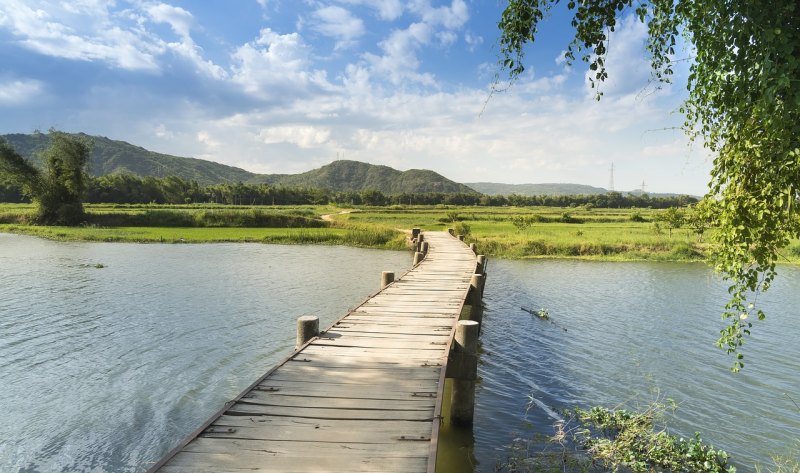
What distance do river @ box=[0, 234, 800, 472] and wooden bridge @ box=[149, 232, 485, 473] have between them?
78.3 inches

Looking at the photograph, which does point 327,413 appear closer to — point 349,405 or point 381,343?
point 349,405

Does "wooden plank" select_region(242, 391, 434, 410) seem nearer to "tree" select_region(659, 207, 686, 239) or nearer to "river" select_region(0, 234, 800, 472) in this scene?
"river" select_region(0, 234, 800, 472)

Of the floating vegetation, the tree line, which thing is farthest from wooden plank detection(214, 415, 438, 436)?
the tree line

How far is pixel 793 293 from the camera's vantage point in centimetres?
2341

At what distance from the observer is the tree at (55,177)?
57062 mm

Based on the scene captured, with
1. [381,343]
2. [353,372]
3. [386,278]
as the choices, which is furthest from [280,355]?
[353,372]

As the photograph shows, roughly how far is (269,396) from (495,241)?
116 ft

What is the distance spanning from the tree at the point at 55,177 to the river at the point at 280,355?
3529cm

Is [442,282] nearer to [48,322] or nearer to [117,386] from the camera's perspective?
[117,386]

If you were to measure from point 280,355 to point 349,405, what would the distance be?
7.46 meters

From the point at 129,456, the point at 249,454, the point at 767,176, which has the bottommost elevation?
the point at 129,456

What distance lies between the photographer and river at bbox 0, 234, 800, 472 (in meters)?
9.15

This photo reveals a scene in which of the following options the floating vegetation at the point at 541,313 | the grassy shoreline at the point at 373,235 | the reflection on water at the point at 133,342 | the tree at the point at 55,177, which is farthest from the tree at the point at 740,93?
the tree at the point at 55,177

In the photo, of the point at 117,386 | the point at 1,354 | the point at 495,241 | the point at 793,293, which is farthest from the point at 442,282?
the point at 495,241
